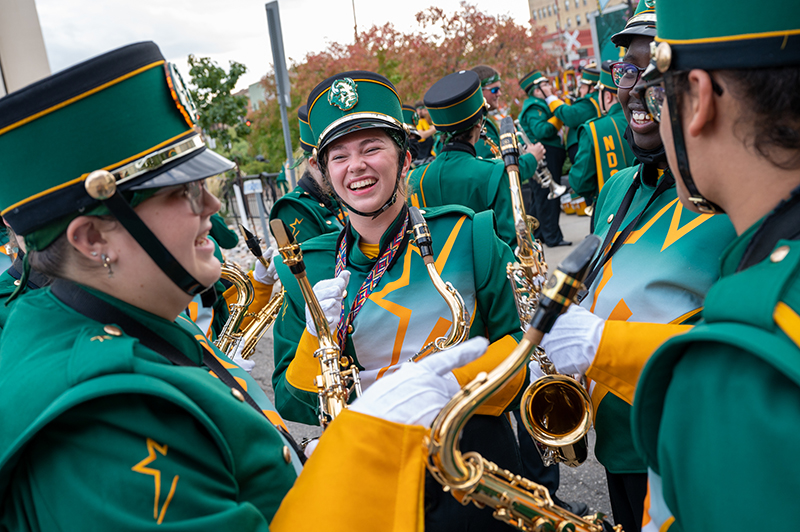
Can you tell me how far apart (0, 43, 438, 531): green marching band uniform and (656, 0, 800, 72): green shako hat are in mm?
1006

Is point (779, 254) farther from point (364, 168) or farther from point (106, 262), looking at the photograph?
point (364, 168)

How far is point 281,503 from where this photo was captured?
1405mm

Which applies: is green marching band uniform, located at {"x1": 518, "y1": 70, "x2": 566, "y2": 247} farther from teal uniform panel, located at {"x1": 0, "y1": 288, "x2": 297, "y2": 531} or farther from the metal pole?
teal uniform panel, located at {"x1": 0, "y1": 288, "x2": 297, "y2": 531}

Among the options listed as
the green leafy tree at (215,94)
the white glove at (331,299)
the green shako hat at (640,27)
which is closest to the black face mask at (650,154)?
the green shako hat at (640,27)

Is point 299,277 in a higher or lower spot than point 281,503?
higher

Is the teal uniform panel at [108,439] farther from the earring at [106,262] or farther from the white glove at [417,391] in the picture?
the white glove at [417,391]

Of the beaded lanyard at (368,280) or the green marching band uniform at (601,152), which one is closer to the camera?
the beaded lanyard at (368,280)

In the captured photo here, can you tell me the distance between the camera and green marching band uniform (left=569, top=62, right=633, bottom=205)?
5.61 meters

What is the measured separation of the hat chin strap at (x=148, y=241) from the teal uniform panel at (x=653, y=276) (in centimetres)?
144

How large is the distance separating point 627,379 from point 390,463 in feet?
2.96

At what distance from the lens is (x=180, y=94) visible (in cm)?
152

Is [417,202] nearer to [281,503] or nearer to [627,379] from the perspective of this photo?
[627,379]

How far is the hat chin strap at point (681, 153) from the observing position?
3.98ft

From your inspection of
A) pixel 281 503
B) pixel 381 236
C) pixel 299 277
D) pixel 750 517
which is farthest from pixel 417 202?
pixel 750 517
